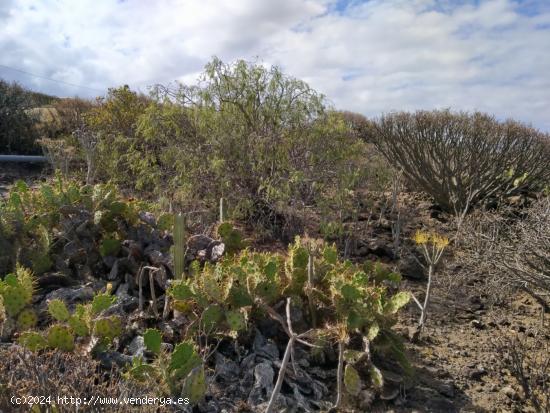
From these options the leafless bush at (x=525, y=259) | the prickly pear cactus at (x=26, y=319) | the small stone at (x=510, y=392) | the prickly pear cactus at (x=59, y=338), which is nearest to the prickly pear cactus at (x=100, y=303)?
the prickly pear cactus at (x=59, y=338)

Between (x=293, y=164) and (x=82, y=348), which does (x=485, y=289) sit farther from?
(x=82, y=348)

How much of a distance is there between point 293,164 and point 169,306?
132 inches

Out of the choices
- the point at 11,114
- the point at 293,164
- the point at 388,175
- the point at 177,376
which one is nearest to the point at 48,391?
the point at 177,376

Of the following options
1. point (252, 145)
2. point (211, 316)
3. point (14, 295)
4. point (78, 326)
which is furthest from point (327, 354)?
point (252, 145)

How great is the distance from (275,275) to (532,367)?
2.17 meters

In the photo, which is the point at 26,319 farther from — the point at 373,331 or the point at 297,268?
the point at 373,331

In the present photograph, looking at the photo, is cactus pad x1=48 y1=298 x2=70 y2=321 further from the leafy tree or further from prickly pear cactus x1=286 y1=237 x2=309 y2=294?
the leafy tree

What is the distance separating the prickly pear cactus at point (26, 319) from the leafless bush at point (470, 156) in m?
6.24

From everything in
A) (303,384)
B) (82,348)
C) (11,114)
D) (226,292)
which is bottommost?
(303,384)

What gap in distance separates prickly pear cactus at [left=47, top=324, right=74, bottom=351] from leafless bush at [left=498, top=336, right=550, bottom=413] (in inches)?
112

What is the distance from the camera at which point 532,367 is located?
13.5ft

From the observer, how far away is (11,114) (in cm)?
1247

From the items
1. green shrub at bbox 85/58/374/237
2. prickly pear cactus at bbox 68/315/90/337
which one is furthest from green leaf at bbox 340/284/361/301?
green shrub at bbox 85/58/374/237

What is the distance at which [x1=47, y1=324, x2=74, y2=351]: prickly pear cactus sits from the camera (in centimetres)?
313
